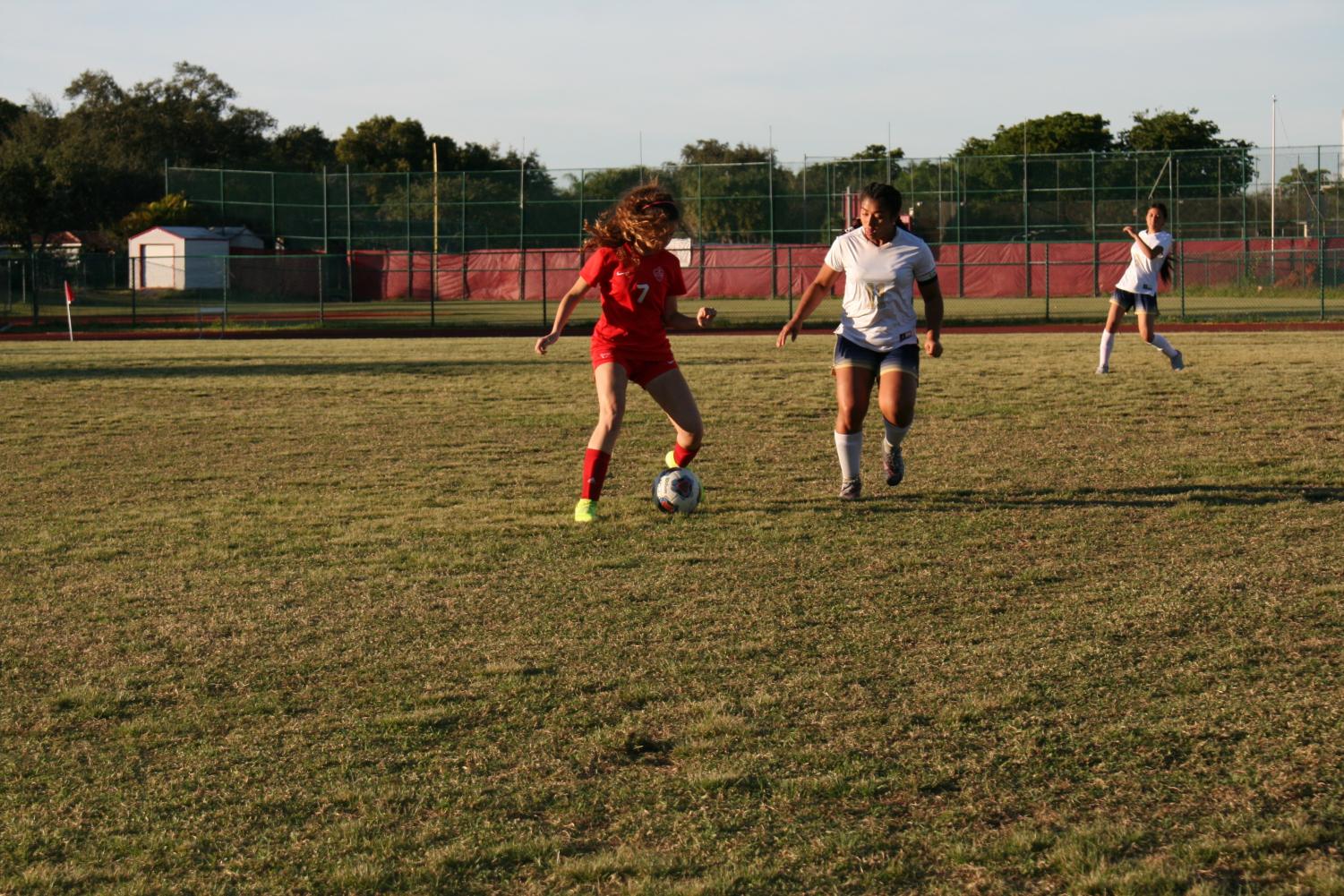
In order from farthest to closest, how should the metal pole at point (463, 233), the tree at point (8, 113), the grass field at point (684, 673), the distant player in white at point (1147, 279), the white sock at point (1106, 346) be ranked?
1. the tree at point (8, 113)
2. the metal pole at point (463, 233)
3. the white sock at point (1106, 346)
4. the distant player in white at point (1147, 279)
5. the grass field at point (684, 673)

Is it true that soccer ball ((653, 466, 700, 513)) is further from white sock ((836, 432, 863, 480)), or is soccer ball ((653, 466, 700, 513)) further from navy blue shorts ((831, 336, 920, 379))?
navy blue shorts ((831, 336, 920, 379))

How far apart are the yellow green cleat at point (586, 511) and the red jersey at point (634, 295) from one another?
90 cm

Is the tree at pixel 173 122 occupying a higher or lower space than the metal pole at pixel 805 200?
higher

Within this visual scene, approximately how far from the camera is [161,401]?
53.7ft

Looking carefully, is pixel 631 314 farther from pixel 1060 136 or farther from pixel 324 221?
pixel 1060 136

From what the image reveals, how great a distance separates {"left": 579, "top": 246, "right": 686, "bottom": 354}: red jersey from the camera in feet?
26.9

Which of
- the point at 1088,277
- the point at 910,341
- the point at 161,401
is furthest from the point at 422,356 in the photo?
the point at 1088,277

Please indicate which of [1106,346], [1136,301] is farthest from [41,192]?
[1136,301]

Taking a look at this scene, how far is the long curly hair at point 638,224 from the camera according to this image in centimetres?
798

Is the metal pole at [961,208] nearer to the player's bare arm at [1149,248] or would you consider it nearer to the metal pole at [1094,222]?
the metal pole at [1094,222]

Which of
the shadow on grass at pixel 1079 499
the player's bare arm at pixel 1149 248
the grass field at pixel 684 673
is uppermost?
the player's bare arm at pixel 1149 248

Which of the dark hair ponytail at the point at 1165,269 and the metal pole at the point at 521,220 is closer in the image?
the dark hair ponytail at the point at 1165,269

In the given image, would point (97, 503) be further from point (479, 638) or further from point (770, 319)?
point (770, 319)

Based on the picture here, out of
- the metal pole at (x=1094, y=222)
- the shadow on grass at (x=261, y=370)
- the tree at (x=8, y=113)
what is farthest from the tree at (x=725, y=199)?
the tree at (x=8, y=113)
